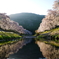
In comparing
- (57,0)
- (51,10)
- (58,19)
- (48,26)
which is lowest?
(48,26)

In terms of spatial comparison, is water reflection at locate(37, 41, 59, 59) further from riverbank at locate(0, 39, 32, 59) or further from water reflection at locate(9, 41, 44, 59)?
riverbank at locate(0, 39, 32, 59)

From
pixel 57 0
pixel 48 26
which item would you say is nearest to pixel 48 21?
pixel 48 26

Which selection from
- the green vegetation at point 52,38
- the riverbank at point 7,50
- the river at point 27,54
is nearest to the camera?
the river at point 27,54

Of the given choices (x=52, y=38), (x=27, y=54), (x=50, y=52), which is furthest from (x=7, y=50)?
(x=52, y=38)

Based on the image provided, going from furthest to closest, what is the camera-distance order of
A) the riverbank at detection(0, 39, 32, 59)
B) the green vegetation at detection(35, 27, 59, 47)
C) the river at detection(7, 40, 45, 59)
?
the green vegetation at detection(35, 27, 59, 47)
the riverbank at detection(0, 39, 32, 59)
the river at detection(7, 40, 45, 59)

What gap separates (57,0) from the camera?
52.1 metres

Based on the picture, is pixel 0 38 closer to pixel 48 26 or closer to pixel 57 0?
pixel 57 0

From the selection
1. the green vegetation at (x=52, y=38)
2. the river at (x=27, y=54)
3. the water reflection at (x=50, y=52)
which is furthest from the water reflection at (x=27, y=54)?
the green vegetation at (x=52, y=38)

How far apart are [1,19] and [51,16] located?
23805 mm

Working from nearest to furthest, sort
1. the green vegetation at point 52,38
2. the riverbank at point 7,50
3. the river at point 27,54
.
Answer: the river at point 27,54 → the riverbank at point 7,50 → the green vegetation at point 52,38

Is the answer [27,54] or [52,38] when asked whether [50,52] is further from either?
[52,38]

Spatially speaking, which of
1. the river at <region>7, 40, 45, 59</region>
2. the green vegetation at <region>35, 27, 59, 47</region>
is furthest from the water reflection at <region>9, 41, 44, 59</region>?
the green vegetation at <region>35, 27, 59, 47</region>

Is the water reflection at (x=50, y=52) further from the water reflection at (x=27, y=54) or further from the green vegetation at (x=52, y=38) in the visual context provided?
the green vegetation at (x=52, y=38)

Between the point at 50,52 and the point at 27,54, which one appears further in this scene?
the point at 50,52
